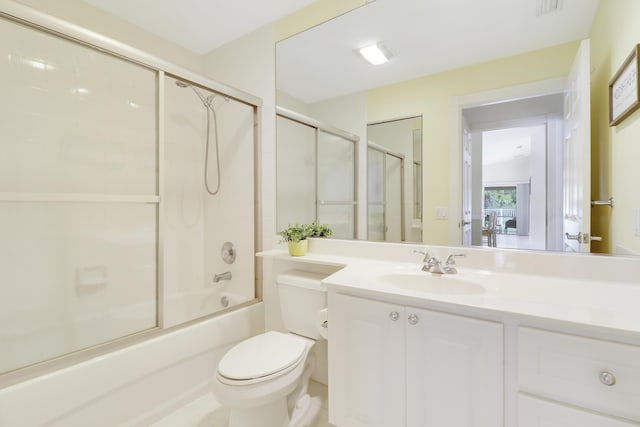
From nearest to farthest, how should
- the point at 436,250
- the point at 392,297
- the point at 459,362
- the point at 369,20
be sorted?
the point at 459,362 → the point at 392,297 → the point at 436,250 → the point at 369,20

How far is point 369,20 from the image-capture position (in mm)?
1645

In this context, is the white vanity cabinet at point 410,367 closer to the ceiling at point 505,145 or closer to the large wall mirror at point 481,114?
the large wall mirror at point 481,114

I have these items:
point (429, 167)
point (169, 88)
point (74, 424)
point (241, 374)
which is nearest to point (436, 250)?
point (429, 167)

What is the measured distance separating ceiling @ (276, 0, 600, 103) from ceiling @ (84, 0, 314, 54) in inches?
9.3

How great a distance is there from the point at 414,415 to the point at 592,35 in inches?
63.8

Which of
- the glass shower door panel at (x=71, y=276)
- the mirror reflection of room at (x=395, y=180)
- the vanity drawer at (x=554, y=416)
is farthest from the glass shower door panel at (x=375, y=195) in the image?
the glass shower door panel at (x=71, y=276)

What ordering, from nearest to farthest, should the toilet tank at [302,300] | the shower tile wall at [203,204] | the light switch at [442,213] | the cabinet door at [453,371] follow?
the cabinet door at [453,371] → the light switch at [442,213] → the toilet tank at [302,300] → the shower tile wall at [203,204]

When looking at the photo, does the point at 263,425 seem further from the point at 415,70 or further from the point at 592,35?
the point at 592,35

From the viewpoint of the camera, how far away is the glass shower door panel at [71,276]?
4.78 feet

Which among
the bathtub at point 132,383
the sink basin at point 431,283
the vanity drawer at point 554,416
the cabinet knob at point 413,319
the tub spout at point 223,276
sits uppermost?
the sink basin at point 431,283

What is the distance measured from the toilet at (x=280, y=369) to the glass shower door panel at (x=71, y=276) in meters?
0.64

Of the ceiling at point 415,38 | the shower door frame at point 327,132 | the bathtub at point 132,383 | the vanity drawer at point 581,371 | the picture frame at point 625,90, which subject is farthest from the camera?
the shower door frame at point 327,132

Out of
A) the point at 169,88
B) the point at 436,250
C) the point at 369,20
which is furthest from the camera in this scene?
the point at 169,88

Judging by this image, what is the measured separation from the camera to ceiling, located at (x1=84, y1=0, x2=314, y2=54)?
1.81 metres
